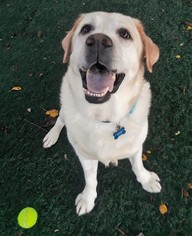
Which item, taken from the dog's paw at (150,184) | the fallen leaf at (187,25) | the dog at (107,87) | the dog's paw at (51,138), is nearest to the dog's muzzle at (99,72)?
the dog at (107,87)

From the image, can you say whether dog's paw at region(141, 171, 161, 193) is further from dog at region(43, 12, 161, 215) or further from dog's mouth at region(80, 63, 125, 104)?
dog's mouth at region(80, 63, 125, 104)

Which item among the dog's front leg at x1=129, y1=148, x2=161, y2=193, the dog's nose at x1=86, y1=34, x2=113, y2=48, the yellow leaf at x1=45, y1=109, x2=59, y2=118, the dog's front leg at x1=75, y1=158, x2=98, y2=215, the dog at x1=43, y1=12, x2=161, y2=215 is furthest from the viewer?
the yellow leaf at x1=45, y1=109, x2=59, y2=118

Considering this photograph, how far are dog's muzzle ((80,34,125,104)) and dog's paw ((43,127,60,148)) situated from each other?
115cm

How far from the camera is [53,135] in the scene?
3.10 meters

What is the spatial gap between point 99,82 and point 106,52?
0.22 metres

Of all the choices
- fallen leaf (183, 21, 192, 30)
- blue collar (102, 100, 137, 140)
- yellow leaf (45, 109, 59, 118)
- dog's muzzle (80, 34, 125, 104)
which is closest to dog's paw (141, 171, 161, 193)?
blue collar (102, 100, 137, 140)

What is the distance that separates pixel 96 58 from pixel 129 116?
1.82 ft

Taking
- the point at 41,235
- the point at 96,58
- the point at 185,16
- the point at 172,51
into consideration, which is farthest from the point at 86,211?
the point at 185,16

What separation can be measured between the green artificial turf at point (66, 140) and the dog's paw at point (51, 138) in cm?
6

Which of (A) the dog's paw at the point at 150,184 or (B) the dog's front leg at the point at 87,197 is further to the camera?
(A) the dog's paw at the point at 150,184

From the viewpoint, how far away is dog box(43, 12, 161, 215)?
1965 mm

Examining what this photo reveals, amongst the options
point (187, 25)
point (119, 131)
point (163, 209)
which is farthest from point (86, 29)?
point (187, 25)

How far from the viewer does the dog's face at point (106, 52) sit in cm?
189

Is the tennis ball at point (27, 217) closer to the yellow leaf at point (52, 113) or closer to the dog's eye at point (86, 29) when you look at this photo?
the yellow leaf at point (52, 113)
